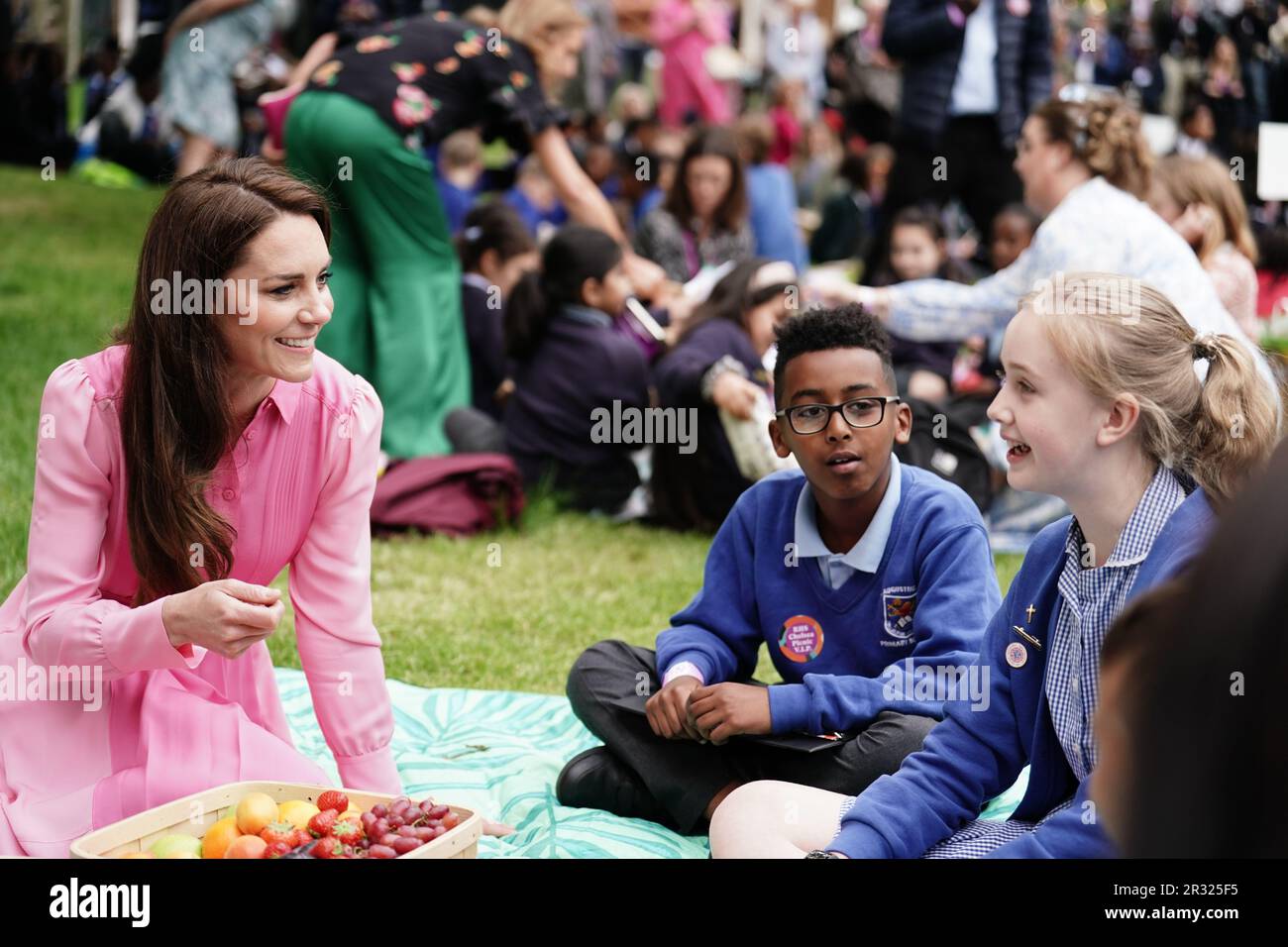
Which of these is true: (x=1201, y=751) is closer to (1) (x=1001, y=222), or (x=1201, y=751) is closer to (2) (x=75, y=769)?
(2) (x=75, y=769)

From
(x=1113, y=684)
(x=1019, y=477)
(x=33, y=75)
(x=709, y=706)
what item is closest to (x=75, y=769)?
(x=709, y=706)

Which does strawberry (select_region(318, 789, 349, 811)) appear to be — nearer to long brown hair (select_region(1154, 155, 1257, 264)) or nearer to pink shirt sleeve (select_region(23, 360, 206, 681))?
pink shirt sleeve (select_region(23, 360, 206, 681))

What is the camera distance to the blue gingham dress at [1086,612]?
224 centimetres

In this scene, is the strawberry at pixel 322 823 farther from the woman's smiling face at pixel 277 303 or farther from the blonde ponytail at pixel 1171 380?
the blonde ponytail at pixel 1171 380

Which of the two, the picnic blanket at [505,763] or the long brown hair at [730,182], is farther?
the long brown hair at [730,182]

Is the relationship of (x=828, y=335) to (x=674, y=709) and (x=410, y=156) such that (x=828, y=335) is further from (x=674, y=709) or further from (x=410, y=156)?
(x=410, y=156)

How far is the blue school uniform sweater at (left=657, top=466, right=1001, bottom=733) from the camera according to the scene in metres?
2.80

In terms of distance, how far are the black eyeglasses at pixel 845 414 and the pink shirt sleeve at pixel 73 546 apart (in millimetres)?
1175

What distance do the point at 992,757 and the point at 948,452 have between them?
2.80m

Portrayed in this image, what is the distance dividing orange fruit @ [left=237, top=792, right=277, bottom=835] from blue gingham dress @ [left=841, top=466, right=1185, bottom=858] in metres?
1.05

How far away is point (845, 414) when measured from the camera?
9.55ft

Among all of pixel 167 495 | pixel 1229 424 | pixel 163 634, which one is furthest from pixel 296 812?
pixel 1229 424

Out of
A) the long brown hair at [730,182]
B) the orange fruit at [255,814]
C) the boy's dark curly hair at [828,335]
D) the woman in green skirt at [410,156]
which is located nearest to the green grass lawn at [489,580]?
the woman in green skirt at [410,156]
